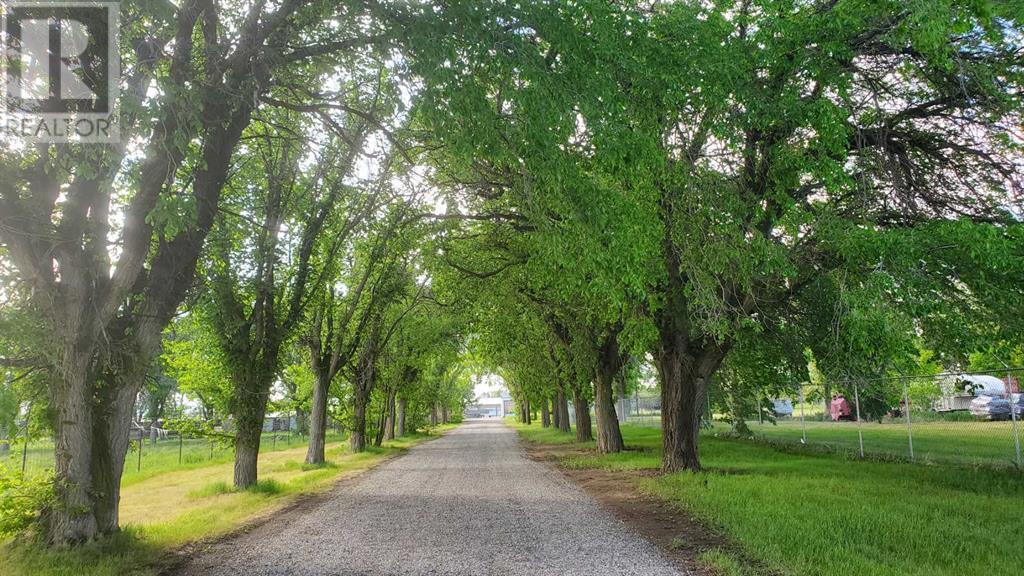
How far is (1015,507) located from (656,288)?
6.30 meters

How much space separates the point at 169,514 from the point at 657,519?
8.16 meters

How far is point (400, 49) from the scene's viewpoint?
667 centimetres

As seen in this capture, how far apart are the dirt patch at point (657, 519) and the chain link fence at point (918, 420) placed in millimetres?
4005

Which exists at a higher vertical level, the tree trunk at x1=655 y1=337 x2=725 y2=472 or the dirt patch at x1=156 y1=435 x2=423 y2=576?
the tree trunk at x1=655 y1=337 x2=725 y2=472

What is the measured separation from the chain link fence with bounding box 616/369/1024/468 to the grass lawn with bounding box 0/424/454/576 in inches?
410

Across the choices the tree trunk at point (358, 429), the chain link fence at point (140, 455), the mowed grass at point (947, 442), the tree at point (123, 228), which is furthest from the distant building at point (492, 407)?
the tree at point (123, 228)

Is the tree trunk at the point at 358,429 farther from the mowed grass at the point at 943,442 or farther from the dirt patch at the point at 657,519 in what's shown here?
the mowed grass at the point at 943,442

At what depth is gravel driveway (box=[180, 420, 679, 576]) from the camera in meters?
6.32

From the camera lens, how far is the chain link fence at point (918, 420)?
480 inches

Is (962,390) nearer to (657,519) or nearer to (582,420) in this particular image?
(657,519)

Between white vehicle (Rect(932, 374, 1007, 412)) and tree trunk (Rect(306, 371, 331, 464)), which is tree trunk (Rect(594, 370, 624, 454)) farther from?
white vehicle (Rect(932, 374, 1007, 412))

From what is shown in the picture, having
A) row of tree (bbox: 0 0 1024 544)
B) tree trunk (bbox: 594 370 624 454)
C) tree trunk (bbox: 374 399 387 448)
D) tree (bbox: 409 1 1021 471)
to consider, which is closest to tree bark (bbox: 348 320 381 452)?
tree trunk (bbox: 374 399 387 448)

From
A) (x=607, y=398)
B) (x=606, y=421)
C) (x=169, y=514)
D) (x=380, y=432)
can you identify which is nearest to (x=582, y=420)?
(x=607, y=398)

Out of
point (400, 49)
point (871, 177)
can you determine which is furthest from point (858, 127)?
point (400, 49)
